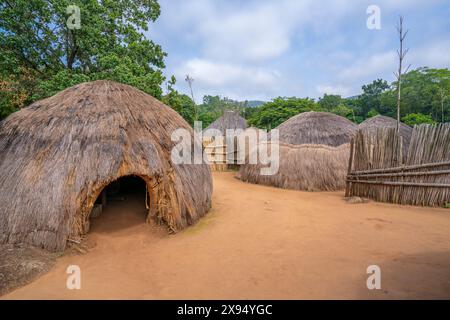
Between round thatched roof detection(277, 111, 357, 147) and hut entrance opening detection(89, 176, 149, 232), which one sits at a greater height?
round thatched roof detection(277, 111, 357, 147)

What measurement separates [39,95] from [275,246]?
30.9ft

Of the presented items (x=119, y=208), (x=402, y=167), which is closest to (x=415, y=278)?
(x=402, y=167)

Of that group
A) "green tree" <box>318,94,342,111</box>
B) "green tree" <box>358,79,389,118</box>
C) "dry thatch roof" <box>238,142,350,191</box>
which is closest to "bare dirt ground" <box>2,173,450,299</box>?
"dry thatch roof" <box>238,142,350,191</box>

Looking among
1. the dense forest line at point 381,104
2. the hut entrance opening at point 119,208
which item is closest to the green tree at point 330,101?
the dense forest line at point 381,104

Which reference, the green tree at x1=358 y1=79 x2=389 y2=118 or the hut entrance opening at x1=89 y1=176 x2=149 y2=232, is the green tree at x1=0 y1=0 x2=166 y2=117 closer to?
the hut entrance opening at x1=89 y1=176 x2=149 y2=232

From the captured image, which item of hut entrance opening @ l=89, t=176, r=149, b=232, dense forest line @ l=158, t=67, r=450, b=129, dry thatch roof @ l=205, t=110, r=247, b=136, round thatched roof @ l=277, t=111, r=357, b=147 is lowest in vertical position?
hut entrance opening @ l=89, t=176, r=149, b=232

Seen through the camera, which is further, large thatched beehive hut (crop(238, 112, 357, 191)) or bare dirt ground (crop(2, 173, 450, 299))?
large thatched beehive hut (crop(238, 112, 357, 191))

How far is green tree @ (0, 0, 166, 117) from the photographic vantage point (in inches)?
322

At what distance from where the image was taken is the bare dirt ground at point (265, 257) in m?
2.76

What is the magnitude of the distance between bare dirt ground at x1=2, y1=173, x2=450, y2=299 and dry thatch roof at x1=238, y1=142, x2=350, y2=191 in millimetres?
2748

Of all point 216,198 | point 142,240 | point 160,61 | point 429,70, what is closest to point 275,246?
point 142,240

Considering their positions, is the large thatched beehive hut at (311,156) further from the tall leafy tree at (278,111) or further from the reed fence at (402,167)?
the tall leafy tree at (278,111)
